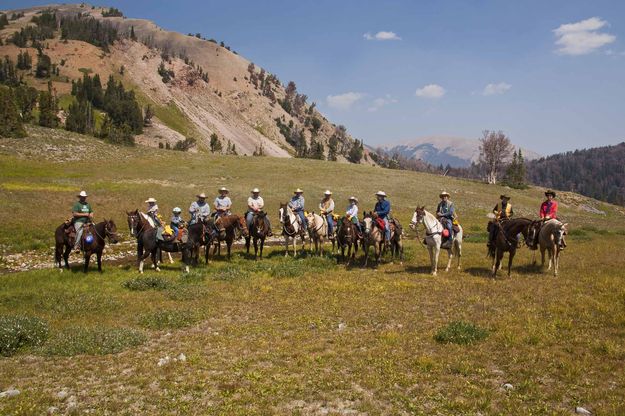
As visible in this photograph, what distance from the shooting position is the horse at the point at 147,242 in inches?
798

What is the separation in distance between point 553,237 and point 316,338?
44.2 feet

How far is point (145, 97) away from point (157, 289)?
186 m

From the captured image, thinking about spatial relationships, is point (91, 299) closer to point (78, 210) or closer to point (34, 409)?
point (78, 210)

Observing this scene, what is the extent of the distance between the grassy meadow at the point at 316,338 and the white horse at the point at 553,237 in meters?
1.05

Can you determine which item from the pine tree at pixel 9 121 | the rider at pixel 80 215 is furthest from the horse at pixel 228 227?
the pine tree at pixel 9 121

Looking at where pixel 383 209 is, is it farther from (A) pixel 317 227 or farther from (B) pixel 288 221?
(B) pixel 288 221

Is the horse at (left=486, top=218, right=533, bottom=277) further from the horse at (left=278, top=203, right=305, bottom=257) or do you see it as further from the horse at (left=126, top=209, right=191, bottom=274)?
the horse at (left=126, top=209, right=191, bottom=274)

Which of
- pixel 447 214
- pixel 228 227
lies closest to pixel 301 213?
pixel 228 227

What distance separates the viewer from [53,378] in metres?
9.50

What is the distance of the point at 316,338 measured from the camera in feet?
39.2

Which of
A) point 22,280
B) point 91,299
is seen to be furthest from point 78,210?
point 91,299

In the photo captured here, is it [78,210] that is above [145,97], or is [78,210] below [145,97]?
below

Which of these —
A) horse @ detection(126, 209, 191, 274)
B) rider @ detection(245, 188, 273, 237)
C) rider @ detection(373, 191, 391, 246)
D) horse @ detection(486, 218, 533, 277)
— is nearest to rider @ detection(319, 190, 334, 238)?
rider @ detection(245, 188, 273, 237)

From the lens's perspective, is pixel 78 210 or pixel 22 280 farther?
pixel 78 210
